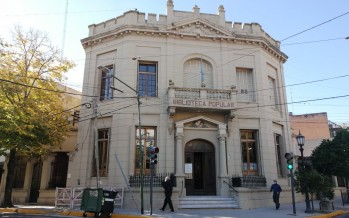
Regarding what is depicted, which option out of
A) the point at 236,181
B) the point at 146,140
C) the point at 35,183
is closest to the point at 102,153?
the point at 146,140

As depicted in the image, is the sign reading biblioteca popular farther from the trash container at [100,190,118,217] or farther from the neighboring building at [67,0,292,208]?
the trash container at [100,190,118,217]

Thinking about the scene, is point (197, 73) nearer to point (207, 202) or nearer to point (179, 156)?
point (179, 156)

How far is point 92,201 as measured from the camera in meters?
13.1

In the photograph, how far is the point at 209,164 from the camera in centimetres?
1859

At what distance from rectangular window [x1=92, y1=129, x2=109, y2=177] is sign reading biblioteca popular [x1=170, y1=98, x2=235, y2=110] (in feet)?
16.6

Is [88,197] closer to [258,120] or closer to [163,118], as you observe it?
[163,118]

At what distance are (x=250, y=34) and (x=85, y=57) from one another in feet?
39.8

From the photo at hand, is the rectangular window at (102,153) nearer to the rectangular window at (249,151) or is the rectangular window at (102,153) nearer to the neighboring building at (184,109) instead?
the neighboring building at (184,109)

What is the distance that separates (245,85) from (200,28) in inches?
203

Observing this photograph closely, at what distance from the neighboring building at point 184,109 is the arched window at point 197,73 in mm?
70

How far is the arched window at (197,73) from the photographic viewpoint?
2009cm

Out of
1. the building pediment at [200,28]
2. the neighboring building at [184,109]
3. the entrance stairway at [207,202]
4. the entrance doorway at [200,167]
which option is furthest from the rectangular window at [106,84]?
the entrance stairway at [207,202]

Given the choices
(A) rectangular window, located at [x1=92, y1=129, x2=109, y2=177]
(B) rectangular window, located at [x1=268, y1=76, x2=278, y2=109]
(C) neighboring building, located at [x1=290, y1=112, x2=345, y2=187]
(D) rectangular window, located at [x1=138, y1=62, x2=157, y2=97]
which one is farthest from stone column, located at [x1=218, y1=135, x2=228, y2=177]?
(C) neighboring building, located at [x1=290, y1=112, x2=345, y2=187]

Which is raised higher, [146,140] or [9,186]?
[146,140]
